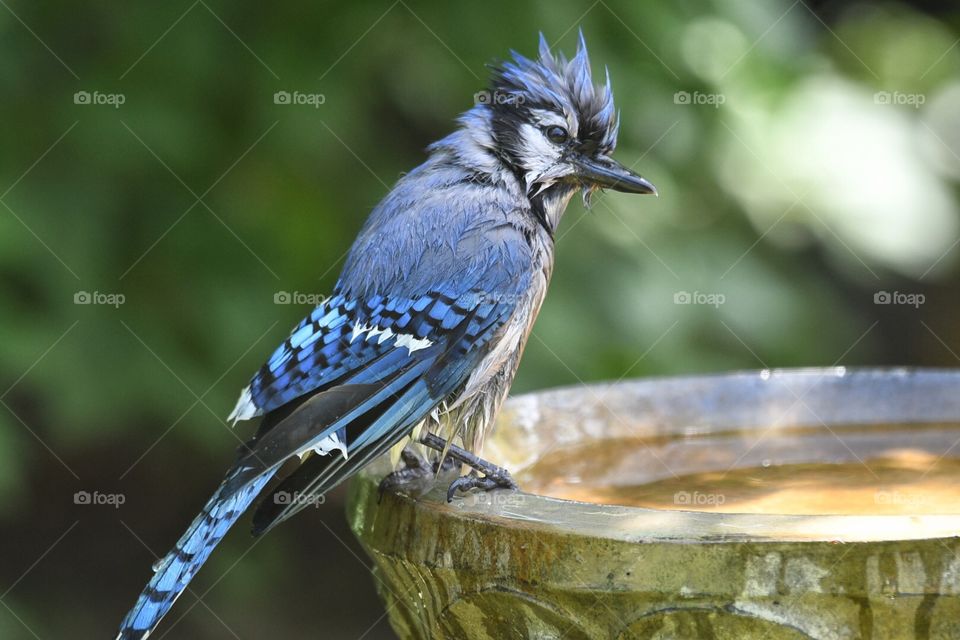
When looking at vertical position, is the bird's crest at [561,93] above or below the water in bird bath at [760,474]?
above

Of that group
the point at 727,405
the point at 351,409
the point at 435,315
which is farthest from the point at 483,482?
the point at 727,405

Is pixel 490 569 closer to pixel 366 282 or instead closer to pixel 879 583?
pixel 879 583

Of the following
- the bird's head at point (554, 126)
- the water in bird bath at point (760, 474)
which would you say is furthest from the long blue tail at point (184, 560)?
the bird's head at point (554, 126)

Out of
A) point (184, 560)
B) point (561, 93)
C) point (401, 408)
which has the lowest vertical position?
point (184, 560)

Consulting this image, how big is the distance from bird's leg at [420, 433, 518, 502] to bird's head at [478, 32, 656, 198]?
0.55 meters

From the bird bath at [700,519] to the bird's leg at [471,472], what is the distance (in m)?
0.04

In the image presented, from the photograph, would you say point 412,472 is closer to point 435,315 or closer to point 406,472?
point 406,472

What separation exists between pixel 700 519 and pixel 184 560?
0.75 meters

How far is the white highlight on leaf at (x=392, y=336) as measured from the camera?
77.0 inches

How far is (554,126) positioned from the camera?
237cm

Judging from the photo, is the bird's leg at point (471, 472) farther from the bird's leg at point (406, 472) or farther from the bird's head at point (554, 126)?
the bird's head at point (554, 126)

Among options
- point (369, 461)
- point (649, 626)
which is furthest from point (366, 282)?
point (649, 626)

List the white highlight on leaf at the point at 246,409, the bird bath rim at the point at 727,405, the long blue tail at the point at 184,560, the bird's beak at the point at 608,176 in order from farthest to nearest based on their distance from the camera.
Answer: the bird's beak at the point at 608,176 → the bird bath rim at the point at 727,405 → the white highlight on leaf at the point at 246,409 → the long blue tail at the point at 184,560

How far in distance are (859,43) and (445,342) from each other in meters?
1.89
